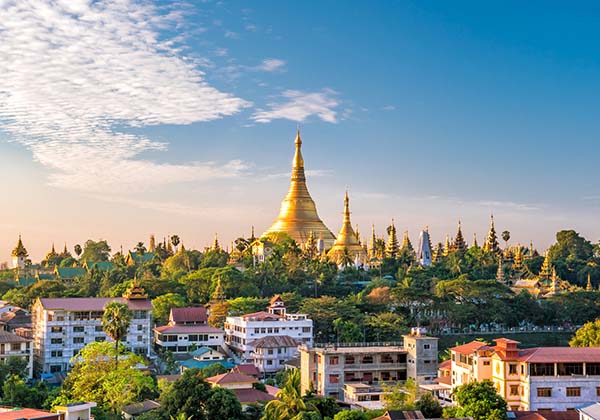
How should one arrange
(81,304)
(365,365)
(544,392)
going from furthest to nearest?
(81,304) → (365,365) → (544,392)

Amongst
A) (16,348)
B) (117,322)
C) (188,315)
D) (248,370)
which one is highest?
(117,322)

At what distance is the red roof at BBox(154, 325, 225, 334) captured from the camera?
178 ft

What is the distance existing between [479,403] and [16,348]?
86.4 ft

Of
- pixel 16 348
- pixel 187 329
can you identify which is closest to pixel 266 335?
pixel 187 329

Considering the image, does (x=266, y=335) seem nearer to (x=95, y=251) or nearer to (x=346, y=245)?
(x=346, y=245)

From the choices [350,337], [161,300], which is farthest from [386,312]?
[161,300]

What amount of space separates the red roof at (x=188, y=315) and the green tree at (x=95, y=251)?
42799 millimetres

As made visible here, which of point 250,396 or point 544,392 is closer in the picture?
point 544,392

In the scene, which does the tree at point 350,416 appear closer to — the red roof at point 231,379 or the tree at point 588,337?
the red roof at point 231,379

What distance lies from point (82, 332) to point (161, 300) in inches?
360

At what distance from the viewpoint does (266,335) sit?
5391 cm

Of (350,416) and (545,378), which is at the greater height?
(545,378)

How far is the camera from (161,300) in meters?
60.3

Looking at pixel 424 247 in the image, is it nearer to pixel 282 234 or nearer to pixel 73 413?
pixel 282 234
